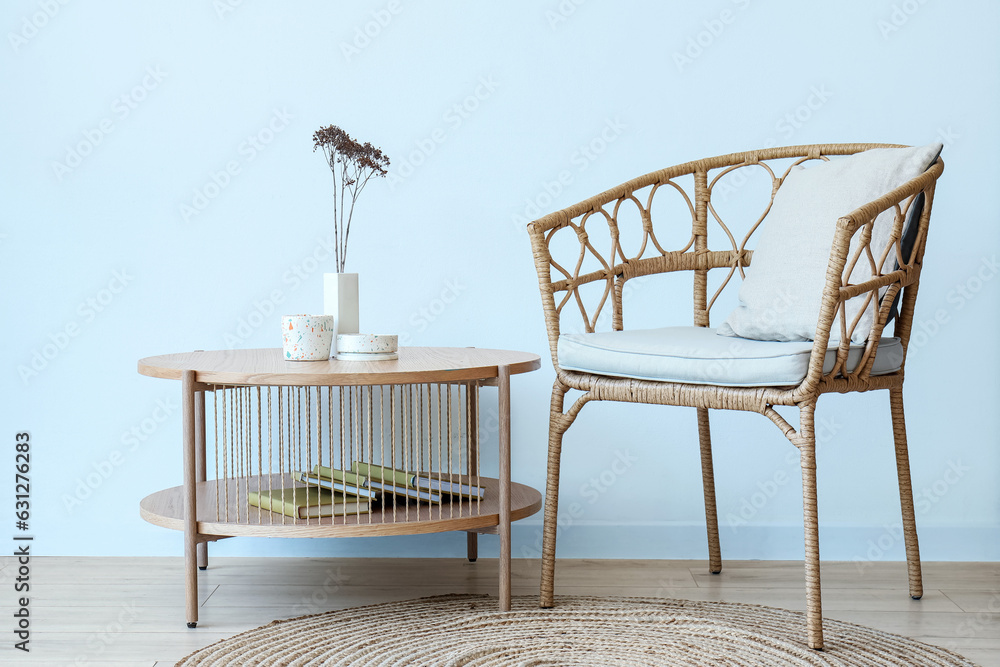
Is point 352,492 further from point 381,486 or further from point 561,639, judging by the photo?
point 561,639

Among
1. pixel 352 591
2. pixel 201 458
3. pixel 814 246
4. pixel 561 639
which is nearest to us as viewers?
pixel 561 639

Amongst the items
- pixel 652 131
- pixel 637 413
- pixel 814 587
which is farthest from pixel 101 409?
pixel 814 587

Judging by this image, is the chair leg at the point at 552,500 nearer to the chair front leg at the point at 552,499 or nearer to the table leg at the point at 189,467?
the chair front leg at the point at 552,499

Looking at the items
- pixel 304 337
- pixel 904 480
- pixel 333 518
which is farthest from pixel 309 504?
pixel 904 480

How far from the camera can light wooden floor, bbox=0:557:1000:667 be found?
60.7 inches

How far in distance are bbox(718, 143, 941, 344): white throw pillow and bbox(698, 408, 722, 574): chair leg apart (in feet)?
1.05

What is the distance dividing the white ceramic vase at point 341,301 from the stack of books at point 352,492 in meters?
0.24

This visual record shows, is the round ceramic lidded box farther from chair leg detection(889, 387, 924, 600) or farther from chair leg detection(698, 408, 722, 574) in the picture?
chair leg detection(889, 387, 924, 600)

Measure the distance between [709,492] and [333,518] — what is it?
2.71 feet

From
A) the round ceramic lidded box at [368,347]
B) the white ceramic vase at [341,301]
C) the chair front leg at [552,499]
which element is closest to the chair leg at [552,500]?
the chair front leg at [552,499]

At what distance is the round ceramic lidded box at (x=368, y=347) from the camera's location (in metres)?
1.70

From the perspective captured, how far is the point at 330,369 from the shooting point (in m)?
1.51

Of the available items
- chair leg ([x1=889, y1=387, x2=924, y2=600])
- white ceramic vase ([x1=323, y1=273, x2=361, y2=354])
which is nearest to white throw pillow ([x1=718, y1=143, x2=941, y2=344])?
chair leg ([x1=889, y1=387, x2=924, y2=600])

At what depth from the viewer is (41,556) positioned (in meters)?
2.11
